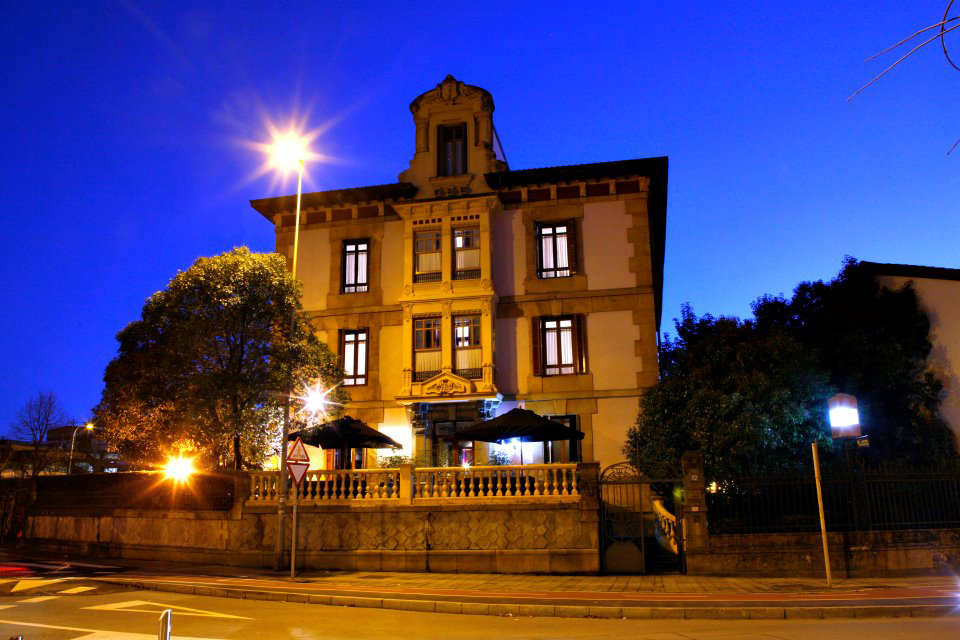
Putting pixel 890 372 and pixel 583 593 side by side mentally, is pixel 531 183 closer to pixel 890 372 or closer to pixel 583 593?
pixel 890 372

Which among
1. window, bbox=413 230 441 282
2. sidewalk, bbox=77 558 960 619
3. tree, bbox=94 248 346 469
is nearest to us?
sidewalk, bbox=77 558 960 619

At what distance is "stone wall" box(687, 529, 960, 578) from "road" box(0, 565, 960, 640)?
4.53 metres

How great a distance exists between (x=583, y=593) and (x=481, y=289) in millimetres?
13901

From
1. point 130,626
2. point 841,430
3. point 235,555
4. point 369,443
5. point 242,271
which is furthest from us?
point 369,443

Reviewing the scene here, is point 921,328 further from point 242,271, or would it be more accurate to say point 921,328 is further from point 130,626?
point 130,626

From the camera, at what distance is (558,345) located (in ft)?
86.4

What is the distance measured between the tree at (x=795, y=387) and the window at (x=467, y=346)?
18.9ft

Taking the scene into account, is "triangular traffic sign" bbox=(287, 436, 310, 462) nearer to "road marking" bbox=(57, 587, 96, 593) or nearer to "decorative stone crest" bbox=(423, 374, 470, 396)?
"road marking" bbox=(57, 587, 96, 593)

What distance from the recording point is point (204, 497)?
19.8 m

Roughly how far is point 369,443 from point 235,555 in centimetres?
480

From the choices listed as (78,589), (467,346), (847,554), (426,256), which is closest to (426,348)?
(467,346)

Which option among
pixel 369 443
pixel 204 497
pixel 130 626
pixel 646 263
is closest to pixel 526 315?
pixel 646 263

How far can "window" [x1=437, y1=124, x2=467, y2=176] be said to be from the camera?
28.1 meters

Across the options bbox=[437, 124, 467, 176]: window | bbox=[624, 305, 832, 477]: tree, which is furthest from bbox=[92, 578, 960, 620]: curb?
bbox=[437, 124, 467, 176]: window
